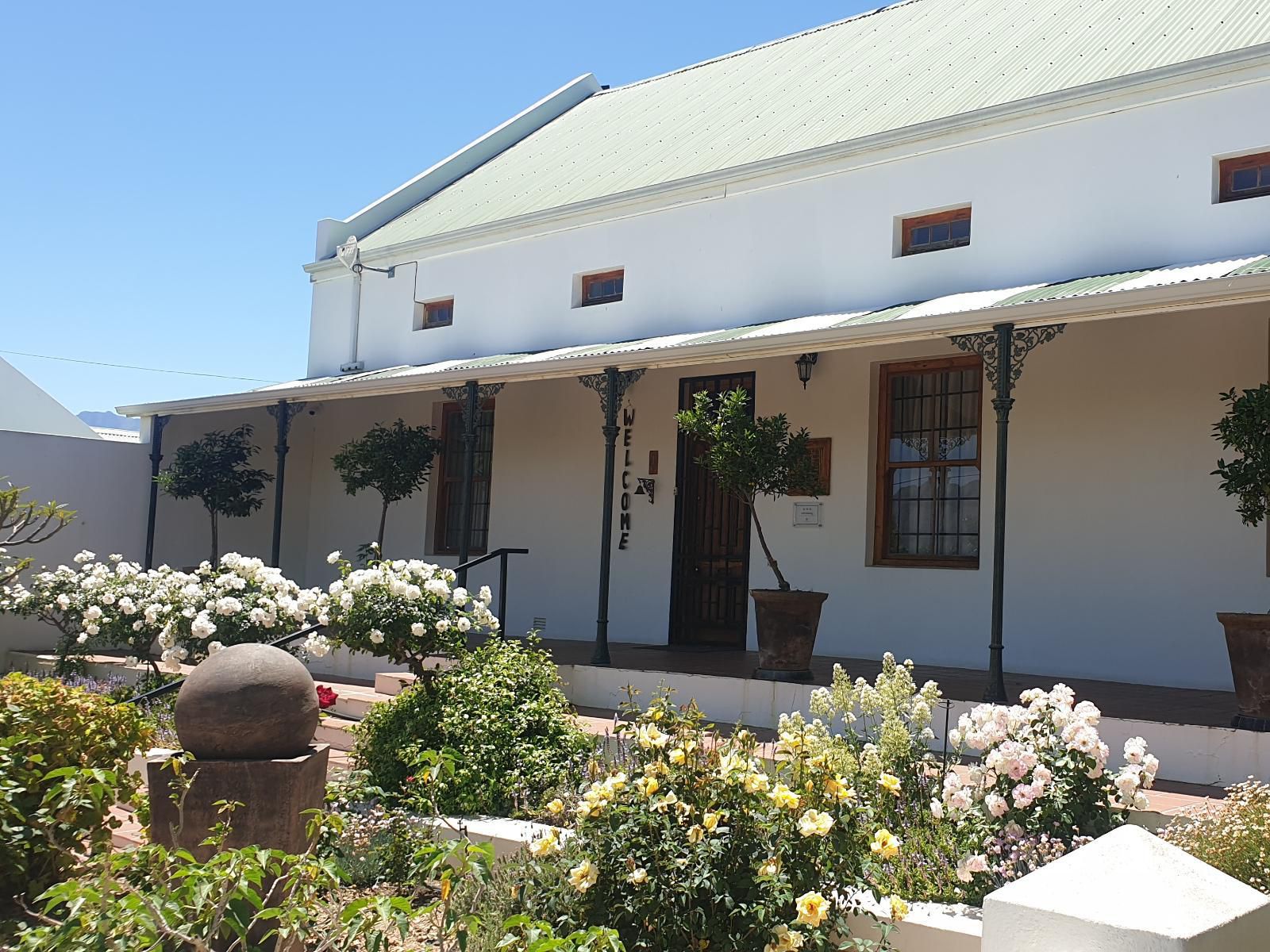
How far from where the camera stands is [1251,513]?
22.8 feet

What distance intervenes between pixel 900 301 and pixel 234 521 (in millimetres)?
9554

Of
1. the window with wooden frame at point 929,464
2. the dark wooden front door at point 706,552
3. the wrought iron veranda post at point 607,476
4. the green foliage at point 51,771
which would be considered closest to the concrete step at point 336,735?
the wrought iron veranda post at point 607,476

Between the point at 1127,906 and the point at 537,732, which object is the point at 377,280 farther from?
the point at 1127,906

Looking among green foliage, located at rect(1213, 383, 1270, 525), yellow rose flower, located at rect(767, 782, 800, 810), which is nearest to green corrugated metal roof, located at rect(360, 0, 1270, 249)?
green foliage, located at rect(1213, 383, 1270, 525)

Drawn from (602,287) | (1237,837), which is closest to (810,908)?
(1237,837)

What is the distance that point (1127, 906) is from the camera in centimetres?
341

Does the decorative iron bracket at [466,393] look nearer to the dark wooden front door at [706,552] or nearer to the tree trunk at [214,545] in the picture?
the dark wooden front door at [706,552]

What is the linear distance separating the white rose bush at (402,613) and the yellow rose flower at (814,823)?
12.9 ft

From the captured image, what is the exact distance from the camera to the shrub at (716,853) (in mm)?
4156

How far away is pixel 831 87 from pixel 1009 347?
21.1ft

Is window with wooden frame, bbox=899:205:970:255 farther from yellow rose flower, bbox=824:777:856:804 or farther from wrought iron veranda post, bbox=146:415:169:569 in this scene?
wrought iron veranda post, bbox=146:415:169:569

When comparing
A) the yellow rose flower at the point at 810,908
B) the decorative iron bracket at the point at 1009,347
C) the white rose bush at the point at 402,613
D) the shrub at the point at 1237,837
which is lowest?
the yellow rose flower at the point at 810,908

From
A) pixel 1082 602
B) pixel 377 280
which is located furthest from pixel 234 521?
pixel 1082 602

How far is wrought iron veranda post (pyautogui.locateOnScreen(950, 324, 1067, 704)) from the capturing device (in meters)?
7.63
